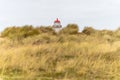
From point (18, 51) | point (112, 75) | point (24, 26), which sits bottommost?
point (112, 75)

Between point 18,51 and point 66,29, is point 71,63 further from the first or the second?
point 66,29

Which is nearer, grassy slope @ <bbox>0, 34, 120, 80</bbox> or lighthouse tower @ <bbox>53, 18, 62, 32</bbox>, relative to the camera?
grassy slope @ <bbox>0, 34, 120, 80</bbox>

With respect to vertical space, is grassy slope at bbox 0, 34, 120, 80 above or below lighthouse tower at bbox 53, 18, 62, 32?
below

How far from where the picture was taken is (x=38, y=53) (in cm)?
1345

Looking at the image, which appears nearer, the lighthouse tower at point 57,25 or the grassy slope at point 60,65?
the grassy slope at point 60,65

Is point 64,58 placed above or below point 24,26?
below

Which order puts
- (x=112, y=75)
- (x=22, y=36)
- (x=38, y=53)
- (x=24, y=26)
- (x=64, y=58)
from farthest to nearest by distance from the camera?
1. (x=24, y=26)
2. (x=22, y=36)
3. (x=38, y=53)
4. (x=64, y=58)
5. (x=112, y=75)

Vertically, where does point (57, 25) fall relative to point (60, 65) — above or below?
above

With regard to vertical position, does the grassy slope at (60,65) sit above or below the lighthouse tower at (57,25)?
below

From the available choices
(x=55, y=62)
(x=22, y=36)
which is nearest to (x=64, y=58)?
→ (x=55, y=62)

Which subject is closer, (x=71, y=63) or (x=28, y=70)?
(x=28, y=70)

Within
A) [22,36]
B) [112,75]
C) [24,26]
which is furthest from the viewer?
[24,26]

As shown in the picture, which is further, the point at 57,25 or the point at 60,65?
the point at 57,25

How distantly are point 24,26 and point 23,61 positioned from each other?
14.7 m
